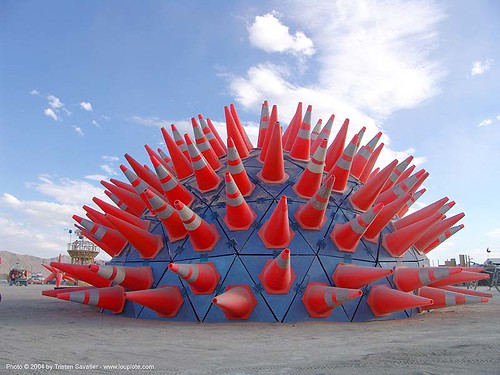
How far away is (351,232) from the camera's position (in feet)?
37.2

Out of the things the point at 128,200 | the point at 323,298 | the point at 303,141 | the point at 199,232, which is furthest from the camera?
the point at 128,200

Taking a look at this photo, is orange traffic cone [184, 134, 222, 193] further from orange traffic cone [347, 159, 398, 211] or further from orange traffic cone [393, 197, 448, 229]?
orange traffic cone [393, 197, 448, 229]

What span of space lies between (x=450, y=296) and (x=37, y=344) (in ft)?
34.1

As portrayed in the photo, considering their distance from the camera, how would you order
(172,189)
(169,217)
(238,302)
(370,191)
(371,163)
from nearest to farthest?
(238,302)
(169,217)
(172,189)
(370,191)
(371,163)

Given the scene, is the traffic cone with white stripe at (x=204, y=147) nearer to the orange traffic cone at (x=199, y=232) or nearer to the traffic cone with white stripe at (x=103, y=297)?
the orange traffic cone at (x=199, y=232)

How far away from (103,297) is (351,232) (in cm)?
710

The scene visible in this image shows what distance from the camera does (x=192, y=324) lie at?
422 inches

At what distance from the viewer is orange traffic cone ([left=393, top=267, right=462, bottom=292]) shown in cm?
1055

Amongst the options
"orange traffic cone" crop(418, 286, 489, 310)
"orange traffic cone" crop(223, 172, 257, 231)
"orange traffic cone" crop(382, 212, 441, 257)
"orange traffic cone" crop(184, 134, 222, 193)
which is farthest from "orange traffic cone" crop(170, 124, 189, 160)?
"orange traffic cone" crop(418, 286, 489, 310)

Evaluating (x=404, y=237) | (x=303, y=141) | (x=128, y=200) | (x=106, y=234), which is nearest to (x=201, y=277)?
(x=106, y=234)

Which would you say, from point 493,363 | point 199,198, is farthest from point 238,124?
point 493,363

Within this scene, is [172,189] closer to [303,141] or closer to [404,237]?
[303,141]

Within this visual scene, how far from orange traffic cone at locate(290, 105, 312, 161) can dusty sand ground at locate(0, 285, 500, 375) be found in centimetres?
573

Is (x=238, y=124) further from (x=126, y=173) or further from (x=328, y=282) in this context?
(x=328, y=282)
